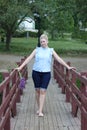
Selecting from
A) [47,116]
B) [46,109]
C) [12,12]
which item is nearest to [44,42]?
[47,116]

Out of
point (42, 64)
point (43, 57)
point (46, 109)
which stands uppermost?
point (43, 57)

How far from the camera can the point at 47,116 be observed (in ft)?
34.1

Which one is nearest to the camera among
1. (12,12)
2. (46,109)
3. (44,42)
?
(44,42)

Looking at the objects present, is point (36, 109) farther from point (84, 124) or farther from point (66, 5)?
point (66, 5)

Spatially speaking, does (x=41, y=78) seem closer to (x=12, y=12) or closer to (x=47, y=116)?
(x=47, y=116)

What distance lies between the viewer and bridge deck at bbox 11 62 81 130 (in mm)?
9281

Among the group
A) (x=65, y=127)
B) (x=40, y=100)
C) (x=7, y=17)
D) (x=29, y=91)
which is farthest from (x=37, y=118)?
(x=7, y=17)

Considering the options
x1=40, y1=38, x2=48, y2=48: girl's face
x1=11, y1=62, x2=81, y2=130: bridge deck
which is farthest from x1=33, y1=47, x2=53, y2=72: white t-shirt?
x1=11, y1=62, x2=81, y2=130: bridge deck

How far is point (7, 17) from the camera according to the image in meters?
35.8

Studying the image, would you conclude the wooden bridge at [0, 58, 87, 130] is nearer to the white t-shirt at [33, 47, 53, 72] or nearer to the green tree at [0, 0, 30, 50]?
the white t-shirt at [33, 47, 53, 72]

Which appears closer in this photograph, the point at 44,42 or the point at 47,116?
the point at 44,42

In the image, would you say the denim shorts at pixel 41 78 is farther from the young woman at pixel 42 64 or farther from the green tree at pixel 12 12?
the green tree at pixel 12 12

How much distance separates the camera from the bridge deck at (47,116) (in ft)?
30.5

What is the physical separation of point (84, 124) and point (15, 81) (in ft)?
8.75
